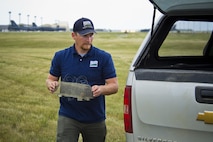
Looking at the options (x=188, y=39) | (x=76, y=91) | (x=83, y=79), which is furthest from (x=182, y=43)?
(x=76, y=91)

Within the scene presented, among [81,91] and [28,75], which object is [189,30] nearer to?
[81,91]

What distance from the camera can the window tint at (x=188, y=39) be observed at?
3596 mm

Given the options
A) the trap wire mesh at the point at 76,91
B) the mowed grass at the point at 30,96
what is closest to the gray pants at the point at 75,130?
the trap wire mesh at the point at 76,91

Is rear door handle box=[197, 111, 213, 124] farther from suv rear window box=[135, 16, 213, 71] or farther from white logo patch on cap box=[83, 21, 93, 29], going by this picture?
white logo patch on cap box=[83, 21, 93, 29]

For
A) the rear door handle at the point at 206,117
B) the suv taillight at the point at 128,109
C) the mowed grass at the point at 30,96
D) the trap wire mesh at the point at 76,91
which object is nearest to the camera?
the rear door handle at the point at 206,117

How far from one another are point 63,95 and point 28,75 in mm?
6421

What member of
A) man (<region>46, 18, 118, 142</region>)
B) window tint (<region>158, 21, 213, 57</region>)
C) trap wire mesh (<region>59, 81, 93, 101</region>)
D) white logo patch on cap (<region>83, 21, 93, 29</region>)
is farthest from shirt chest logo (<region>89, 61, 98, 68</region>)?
window tint (<region>158, 21, 213, 57</region>)

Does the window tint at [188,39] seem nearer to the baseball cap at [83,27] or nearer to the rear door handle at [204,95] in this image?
the baseball cap at [83,27]

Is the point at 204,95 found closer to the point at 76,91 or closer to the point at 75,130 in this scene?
the point at 76,91

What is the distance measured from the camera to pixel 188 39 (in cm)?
388

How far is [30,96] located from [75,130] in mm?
4394

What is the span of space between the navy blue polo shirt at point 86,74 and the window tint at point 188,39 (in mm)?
665

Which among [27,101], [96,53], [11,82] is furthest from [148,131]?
[11,82]

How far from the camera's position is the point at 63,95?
329cm
